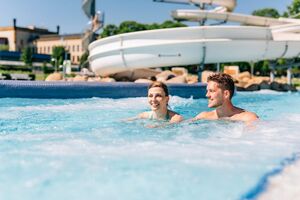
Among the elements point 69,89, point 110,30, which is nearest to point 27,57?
point 110,30

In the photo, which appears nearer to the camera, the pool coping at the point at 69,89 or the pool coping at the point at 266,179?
the pool coping at the point at 266,179

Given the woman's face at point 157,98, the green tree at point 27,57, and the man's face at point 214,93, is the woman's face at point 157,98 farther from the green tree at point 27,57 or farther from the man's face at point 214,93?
the green tree at point 27,57

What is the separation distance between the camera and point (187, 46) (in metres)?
14.7

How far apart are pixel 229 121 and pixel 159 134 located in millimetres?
940

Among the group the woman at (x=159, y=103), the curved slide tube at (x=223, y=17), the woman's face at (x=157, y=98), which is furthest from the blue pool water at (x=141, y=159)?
the curved slide tube at (x=223, y=17)

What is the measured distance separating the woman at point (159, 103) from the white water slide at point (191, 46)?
32.6 feet

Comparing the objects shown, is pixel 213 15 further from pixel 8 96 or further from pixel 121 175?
pixel 121 175

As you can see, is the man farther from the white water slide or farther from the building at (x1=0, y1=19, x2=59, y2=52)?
the building at (x1=0, y1=19, x2=59, y2=52)

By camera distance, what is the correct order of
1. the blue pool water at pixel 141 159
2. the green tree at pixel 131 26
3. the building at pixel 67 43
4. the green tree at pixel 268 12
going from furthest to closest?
1. the building at pixel 67 43
2. the green tree at pixel 268 12
3. the green tree at pixel 131 26
4. the blue pool water at pixel 141 159

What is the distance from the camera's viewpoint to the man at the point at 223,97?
4281mm

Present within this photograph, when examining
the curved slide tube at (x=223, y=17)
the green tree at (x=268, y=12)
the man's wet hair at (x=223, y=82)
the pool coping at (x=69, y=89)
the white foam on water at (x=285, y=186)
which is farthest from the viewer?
the green tree at (x=268, y=12)

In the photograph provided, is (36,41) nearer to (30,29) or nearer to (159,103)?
(30,29)

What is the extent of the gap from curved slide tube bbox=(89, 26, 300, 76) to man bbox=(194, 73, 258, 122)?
33.2 ft

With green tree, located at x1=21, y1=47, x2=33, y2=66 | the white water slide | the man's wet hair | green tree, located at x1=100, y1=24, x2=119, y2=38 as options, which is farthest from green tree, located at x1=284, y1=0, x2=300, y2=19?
green tree, located at x1=21, y1=47, x2=33, y2=66
